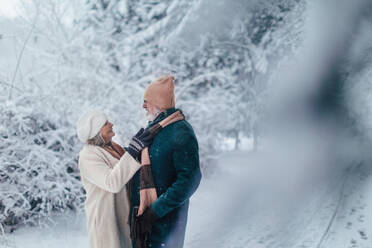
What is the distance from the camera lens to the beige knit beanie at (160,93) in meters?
2.22

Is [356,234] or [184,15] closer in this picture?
[356,234]

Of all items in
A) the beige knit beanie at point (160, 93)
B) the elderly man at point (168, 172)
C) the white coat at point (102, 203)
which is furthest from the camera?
the white coat at point (102, 203)

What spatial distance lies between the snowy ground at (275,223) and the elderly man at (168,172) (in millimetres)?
2517

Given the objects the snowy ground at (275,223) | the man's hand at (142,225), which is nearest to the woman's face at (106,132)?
the man's hand at (142,225)

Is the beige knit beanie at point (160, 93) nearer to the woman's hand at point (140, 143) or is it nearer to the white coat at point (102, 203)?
the woman's hand at point (140, 143)

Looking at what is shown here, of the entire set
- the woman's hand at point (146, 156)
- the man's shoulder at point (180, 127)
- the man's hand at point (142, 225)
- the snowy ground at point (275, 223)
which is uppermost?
the man's shoulder at point (180, 127)

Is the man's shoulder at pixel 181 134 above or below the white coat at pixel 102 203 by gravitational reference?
above

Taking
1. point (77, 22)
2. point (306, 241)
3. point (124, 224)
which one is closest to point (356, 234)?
point (306, 241)

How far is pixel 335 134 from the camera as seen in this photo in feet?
26.8

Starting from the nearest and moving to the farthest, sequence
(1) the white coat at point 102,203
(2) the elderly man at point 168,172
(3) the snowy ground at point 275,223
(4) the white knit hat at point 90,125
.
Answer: (2) the elderly man at point 168,172 < (1) the white coat at point 102,203 < (4) the white knit hat at point 90,125 < (3) the snowy ground at point 275,223

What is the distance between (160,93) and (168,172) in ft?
1.70

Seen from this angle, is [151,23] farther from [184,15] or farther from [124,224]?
[124,224]

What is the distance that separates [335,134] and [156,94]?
7.06 metres

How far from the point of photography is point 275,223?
5211mm
